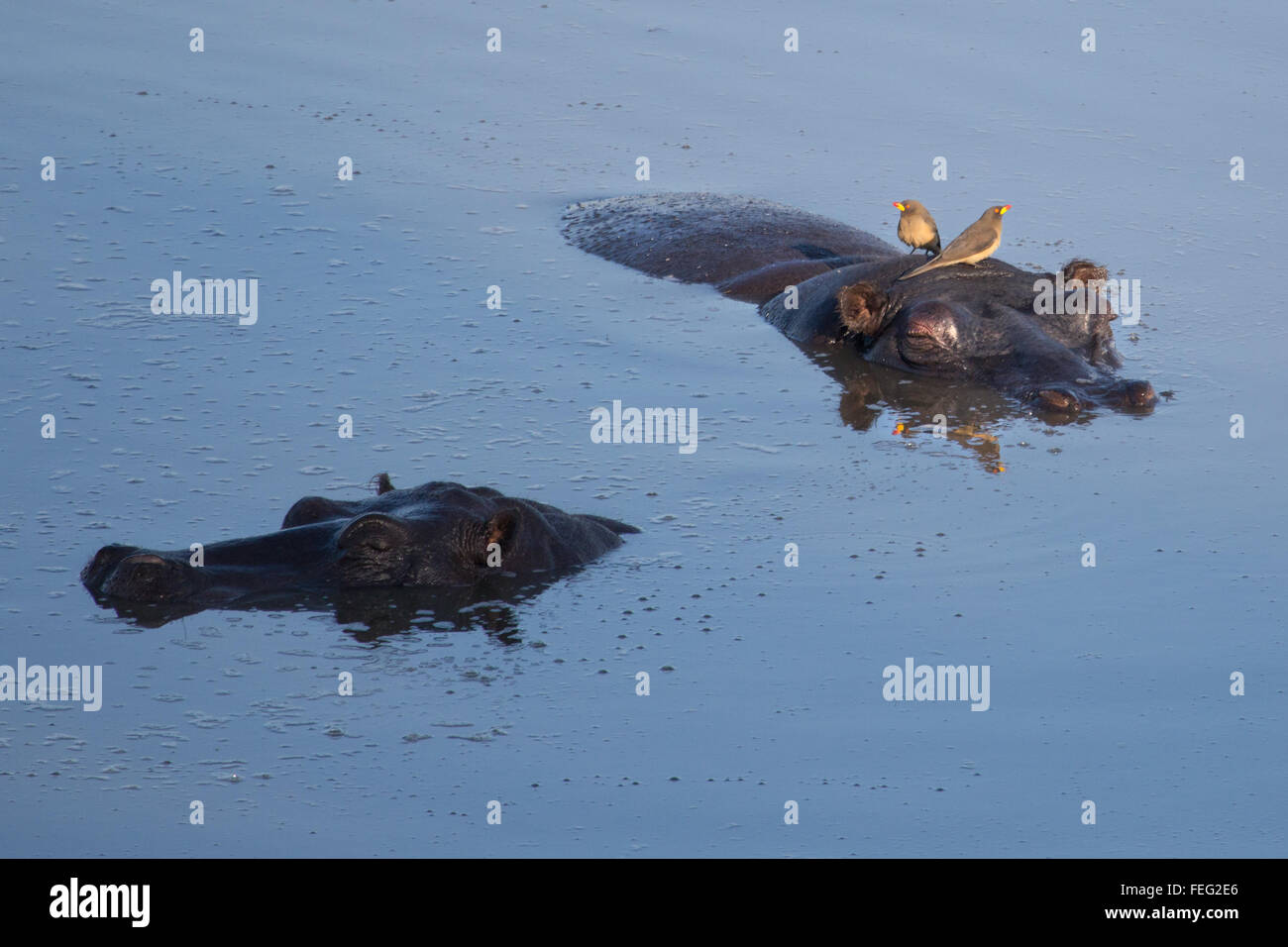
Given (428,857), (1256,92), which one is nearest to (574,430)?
(428,857)

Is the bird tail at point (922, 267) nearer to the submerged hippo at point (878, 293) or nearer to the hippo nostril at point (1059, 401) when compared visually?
the submerged hippo at point (878, 293)

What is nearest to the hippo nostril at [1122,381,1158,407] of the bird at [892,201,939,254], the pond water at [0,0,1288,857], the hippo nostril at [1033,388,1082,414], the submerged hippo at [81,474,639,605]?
the pond water at [0,0,1288,857]

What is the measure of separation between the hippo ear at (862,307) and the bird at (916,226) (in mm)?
768

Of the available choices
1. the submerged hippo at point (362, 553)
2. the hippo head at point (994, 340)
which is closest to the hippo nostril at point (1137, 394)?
the hippo head at point (994, 340)

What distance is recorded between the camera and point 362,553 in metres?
8.62

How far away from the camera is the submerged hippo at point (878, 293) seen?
40.7 ft

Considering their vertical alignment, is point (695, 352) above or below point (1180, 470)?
above

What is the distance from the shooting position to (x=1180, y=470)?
11.1 metres

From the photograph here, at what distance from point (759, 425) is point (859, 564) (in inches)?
91.2

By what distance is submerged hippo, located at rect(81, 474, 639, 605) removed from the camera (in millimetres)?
8500

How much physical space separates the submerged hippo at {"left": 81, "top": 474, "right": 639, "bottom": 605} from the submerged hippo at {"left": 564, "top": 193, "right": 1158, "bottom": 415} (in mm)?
4432

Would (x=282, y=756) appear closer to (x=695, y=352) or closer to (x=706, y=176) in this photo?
(x=695, y=352)

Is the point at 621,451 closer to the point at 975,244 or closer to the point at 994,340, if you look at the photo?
the point at 994,340

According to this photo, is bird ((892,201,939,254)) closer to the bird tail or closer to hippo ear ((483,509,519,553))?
the bird tail
